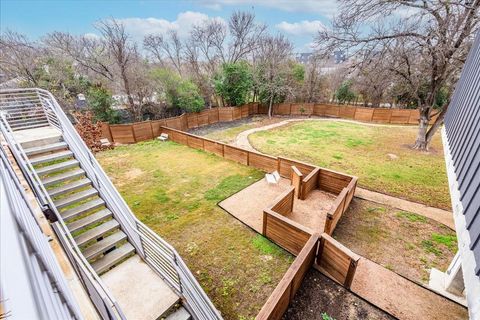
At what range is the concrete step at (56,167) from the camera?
5.11m

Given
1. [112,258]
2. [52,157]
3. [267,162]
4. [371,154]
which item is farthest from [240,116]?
[112,258]

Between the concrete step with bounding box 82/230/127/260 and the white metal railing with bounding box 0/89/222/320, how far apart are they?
17cm

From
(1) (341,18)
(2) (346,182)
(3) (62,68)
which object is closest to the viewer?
(2) (346,182)

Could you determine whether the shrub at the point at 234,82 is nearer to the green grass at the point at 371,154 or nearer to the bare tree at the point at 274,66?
the bare tree at the point at 274,66

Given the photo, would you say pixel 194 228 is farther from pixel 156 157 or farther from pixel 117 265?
pixel 156 157

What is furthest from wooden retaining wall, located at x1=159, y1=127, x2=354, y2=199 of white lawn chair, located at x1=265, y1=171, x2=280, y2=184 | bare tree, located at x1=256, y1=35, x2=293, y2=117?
bare tree, located at x1=256, y1=35, x2=293, y2=117

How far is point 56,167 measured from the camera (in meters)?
5.31

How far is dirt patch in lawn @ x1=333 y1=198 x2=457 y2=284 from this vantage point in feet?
18.1

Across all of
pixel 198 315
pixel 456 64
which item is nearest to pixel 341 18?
pixel 456 64

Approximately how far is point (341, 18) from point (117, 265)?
12.5 meters

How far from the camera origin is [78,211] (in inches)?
200

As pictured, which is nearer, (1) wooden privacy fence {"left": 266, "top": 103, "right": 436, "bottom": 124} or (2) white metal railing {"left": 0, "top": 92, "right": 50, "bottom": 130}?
(2) white metal railing {"left": 0, "top": 92, "right": 50, "bottom": 130}

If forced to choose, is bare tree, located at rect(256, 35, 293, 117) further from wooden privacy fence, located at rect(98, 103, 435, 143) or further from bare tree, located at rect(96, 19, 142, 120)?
bare tree, located at rect(96, 19, 142, 120)

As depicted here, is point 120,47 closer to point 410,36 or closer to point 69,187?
point 69,187
